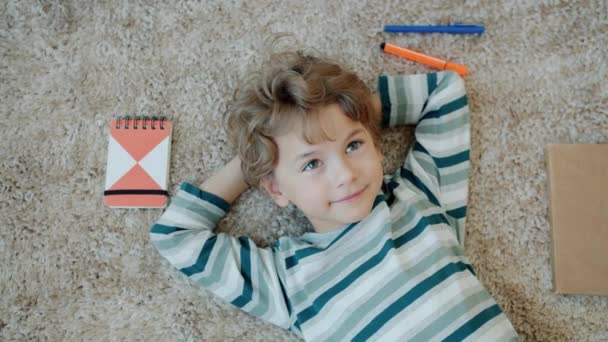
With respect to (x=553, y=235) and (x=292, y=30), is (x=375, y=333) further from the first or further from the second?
Result: (x=292, y=30)

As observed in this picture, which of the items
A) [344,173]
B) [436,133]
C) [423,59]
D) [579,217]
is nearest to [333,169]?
[344,173]

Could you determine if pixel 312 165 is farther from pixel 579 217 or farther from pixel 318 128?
pixel 579 217

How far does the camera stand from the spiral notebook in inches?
33.2

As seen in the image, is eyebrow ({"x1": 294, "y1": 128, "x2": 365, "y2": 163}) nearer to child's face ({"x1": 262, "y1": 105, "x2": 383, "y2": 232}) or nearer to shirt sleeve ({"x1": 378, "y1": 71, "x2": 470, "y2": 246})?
child's face ({"x1": 262, "y1": 105, "x2": 383, "y2": 232})

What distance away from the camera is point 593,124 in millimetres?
852

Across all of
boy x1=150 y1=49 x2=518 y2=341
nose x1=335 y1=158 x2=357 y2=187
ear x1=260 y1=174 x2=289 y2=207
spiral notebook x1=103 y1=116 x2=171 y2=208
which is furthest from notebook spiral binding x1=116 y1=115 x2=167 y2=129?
nose x1=335 y1=158 x2=357 y2=187

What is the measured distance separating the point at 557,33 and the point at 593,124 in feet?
0.62

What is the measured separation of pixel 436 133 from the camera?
798mm

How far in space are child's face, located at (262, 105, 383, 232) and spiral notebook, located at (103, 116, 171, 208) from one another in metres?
0.27

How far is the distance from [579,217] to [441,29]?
1.41ft

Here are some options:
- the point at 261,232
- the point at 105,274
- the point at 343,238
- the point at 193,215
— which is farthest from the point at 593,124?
the point at 105,274

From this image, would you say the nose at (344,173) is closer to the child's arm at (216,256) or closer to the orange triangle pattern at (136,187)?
the child's arm at (216,256)

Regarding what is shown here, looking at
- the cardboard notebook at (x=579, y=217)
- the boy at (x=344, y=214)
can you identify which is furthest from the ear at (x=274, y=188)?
the cardboard notebook at (x=579, y=217)

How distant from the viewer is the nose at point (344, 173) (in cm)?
66
